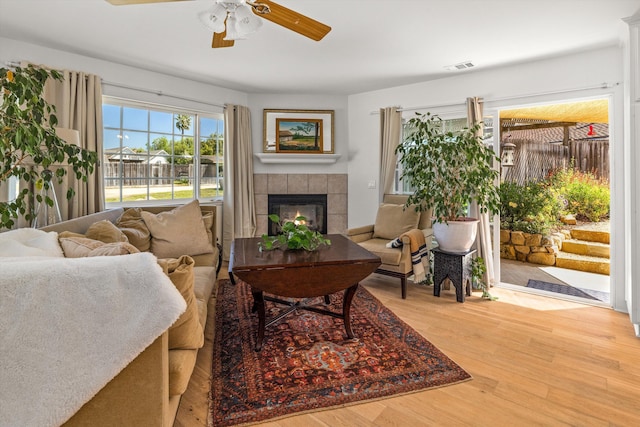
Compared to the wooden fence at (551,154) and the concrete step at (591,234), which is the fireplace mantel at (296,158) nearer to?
the wooden fence at (551,154)

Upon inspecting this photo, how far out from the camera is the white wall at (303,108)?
454 cm

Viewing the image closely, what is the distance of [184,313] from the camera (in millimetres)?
1333

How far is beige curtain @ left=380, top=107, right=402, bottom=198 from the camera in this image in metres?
4.12

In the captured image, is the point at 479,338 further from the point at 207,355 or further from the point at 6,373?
the point at 6,373

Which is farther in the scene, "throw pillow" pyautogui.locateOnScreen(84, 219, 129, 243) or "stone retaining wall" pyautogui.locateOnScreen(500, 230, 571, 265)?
"stone retaining wall" pyautogui.locateOnScreen(500, 230, 571, 265)

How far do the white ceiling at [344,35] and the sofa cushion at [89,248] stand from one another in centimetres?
166

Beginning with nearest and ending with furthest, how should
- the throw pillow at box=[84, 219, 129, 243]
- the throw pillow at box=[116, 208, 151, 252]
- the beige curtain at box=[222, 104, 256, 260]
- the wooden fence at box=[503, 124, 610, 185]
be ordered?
the throw pillow at box=[84, 219, 129, 243] < the throw pillow at box=[116, 208, 151, 252] < the beige curtain at box=[222, 104, 256, 260] < the wooden fence at box=[503, 124, 610, 185]

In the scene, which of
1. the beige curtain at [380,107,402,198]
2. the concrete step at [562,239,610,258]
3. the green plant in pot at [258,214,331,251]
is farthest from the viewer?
the concrete step at [562,239,610,258]

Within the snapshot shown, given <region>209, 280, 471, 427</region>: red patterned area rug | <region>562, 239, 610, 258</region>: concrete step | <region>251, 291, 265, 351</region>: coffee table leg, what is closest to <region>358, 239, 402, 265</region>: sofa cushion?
<region>209, 280, 471, 427</region>: red patterned area rug

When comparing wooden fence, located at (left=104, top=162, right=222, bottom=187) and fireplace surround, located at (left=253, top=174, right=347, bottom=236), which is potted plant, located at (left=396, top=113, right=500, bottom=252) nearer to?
fireplace surround, located at (left=253, top=174, right=347, bottom=236)

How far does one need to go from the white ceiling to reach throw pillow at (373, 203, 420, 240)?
148 centimetres

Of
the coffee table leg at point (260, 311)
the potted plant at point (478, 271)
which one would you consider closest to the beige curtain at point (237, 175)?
the coffee table leg at point (260, 311)

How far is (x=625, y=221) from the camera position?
2.78m

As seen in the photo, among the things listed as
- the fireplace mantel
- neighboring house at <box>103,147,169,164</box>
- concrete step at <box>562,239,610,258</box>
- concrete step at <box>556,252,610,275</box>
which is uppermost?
the fireplace mantel
